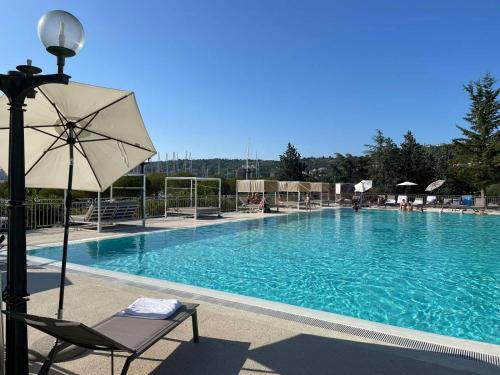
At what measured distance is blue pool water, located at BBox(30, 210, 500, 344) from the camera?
5938mm

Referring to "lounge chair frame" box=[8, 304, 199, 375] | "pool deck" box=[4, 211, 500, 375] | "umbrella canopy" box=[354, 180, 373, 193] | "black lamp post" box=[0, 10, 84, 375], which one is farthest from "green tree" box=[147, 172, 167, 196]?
"black lamp post" box=[0, 10, 84, 375]

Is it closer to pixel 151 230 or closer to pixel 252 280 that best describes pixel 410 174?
pixel 151 230

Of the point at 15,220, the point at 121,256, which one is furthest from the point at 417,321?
the point at 121,256

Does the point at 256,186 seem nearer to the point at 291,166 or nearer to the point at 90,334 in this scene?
the point at 90,334

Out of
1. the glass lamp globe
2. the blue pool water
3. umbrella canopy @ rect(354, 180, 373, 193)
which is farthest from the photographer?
umbrella canopy @ rect(354, 180, 373, 193)

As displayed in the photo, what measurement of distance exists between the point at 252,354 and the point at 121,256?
259 inches

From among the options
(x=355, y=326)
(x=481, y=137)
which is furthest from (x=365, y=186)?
(x=355, y=326)

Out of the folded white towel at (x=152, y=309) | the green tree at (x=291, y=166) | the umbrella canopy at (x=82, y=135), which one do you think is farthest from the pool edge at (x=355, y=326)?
the green tree at (x=291, y=166)

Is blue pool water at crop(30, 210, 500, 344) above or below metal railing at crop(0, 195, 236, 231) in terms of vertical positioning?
below

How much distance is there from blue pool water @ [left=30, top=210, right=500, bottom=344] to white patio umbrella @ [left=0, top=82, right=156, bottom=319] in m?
3.43

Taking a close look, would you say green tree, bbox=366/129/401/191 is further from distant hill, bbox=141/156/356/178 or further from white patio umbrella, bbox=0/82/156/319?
distant hill, bbox=141/156/356/178

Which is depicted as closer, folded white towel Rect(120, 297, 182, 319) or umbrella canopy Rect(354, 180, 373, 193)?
folded white towel Rect(120, 297, 182, 319)

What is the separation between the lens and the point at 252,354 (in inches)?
133

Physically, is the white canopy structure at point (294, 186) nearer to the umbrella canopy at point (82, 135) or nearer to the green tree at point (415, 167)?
the green tree at point (415, 167)
